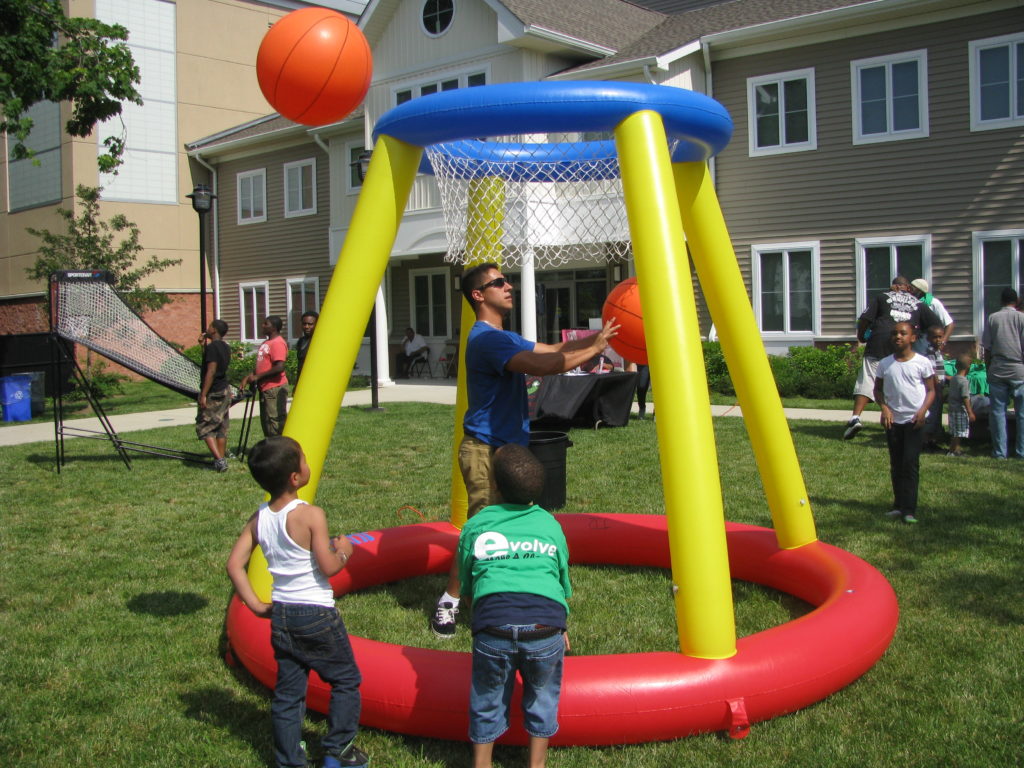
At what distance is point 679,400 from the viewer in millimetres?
4324

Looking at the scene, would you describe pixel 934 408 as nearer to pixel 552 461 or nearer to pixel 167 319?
pixel 552 461

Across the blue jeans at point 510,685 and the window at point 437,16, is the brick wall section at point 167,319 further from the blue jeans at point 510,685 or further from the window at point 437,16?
the blue jeans at point 510,685

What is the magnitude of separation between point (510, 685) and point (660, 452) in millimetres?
1439

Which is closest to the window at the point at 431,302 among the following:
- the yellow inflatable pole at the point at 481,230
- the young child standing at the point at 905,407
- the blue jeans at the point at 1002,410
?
the blue jeans at the point at 1002,410

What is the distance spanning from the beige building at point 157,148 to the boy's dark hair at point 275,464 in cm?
2681

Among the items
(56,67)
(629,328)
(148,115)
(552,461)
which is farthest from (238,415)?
(148,115)

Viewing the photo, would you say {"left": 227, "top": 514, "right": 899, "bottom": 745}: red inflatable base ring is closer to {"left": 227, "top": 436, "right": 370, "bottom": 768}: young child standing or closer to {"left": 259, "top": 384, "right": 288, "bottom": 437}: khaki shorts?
{"left": 227, "top": 436, "right": 370, "bottom": 768}: young child standing

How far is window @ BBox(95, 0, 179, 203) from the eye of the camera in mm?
28625

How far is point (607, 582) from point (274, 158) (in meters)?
23.8

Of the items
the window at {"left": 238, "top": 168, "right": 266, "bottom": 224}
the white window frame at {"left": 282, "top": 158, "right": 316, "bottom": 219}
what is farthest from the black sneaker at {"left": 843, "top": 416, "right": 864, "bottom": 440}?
the window at {"left": 238, "top": 168, "right": 266, "bottom": 224}

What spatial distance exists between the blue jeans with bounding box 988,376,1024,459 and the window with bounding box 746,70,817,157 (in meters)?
9.02

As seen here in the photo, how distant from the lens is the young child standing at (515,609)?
3.38m

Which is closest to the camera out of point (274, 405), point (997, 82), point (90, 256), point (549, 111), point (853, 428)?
point (549, 111)

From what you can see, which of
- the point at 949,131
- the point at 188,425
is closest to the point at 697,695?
the point at 188,425
